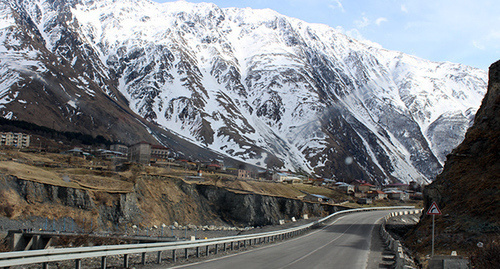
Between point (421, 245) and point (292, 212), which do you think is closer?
point (421, 245)

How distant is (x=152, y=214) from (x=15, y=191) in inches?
780

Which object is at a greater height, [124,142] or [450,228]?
[124,142]

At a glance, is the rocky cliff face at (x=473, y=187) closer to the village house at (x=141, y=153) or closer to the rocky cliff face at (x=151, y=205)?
the rocky cliff face at (x=151, y=205)

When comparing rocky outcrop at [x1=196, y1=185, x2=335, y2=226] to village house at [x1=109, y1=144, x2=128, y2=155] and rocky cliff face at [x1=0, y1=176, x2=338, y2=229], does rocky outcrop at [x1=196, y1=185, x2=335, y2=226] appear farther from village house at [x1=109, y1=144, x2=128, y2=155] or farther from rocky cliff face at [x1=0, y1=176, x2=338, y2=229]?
village house at [x1=109, y1=144, x2=128, y2=155]

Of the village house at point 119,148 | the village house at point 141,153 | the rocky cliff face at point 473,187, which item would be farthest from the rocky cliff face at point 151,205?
the village house at point 119,148

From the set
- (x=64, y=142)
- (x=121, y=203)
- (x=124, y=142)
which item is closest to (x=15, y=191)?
(x=121, y=203)

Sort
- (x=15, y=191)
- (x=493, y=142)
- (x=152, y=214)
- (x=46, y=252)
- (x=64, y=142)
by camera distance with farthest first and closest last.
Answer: (x=64, y=142)
(x=152, y=214)
(x=15, y=191)
(x=493, y=142)
(x=46, y=252)

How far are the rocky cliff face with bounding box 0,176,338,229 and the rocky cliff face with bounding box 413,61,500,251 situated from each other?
36330mm

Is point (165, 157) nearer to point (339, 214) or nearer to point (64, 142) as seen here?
point (64, 142)

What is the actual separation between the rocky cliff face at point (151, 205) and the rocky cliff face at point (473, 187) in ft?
119

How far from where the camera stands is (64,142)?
145m

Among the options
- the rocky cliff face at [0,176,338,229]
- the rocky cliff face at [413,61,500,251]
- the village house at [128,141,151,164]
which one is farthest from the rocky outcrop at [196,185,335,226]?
the village house at [128,141,151,164]

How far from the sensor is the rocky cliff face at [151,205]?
149 ft

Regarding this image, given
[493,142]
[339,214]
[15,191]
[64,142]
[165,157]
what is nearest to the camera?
[493,142]
